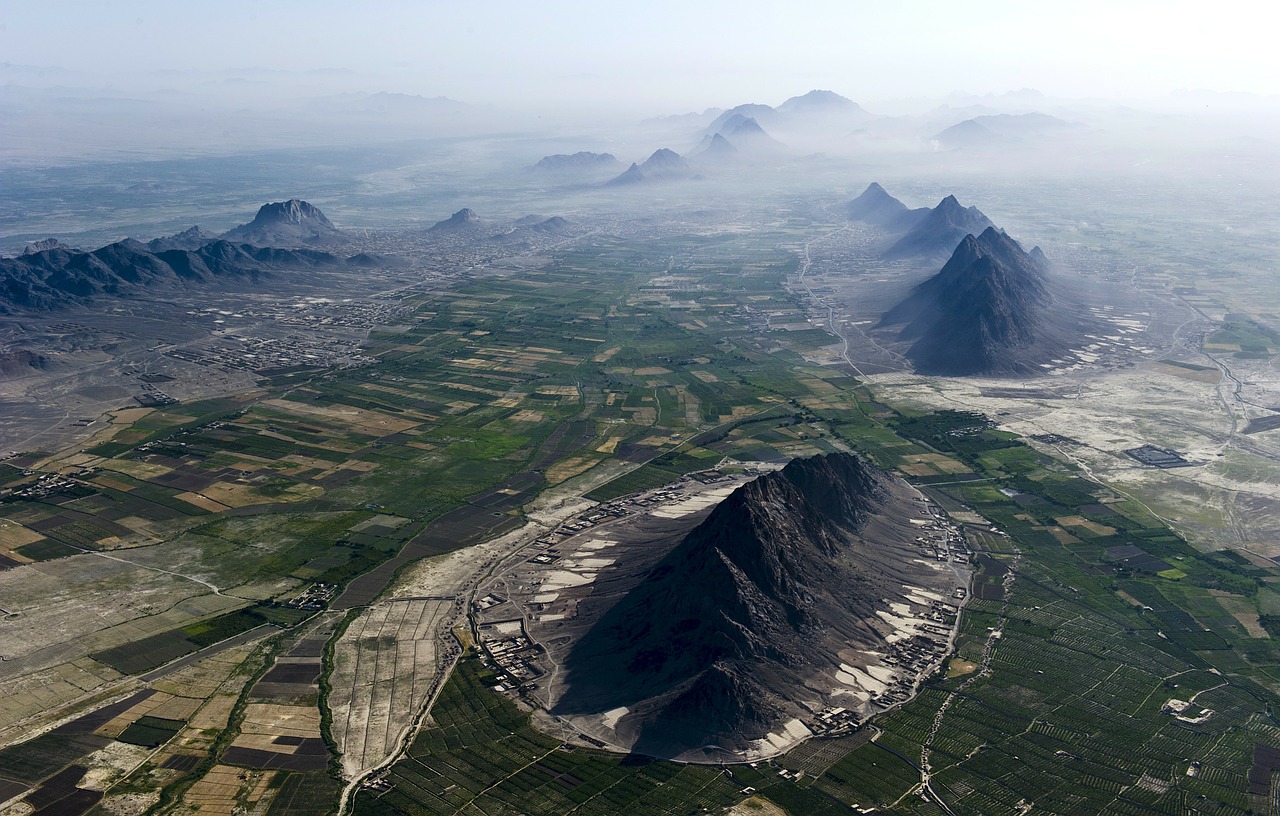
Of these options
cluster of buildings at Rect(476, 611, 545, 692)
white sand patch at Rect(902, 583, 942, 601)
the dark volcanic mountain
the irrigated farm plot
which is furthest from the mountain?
the irrigated farm plot

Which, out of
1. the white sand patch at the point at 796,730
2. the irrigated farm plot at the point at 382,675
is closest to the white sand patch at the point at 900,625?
the white sand patch at the point at 796,730

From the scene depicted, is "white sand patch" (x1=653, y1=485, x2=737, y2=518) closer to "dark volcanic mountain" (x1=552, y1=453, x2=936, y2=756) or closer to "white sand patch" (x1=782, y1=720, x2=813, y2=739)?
"dark volcanic mountain" (x1=552, y1=453, x2=936, y2=756)

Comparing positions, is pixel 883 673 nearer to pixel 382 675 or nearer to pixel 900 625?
pixel 900 625

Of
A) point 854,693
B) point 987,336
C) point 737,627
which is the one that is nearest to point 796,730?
point 854,693

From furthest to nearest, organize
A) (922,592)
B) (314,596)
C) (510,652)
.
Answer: (314,596) < (922,592) < (510,652)

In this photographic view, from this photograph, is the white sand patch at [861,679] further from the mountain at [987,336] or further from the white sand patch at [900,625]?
the mountain at [987,336]

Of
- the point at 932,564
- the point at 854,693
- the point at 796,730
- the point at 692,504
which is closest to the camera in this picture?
the point at 796,730
